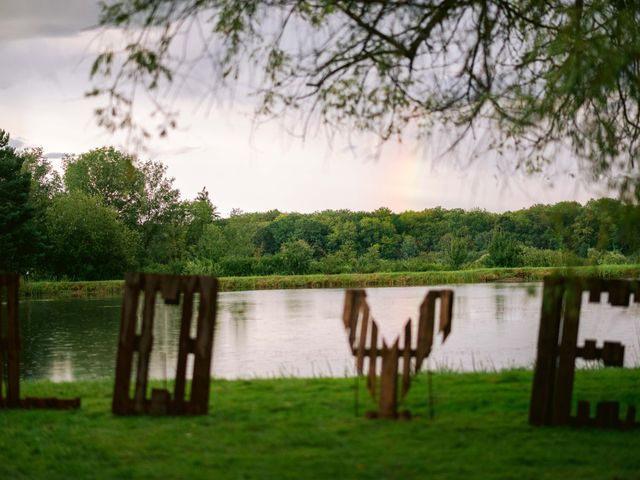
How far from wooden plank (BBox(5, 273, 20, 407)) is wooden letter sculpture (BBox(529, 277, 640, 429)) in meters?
5.28

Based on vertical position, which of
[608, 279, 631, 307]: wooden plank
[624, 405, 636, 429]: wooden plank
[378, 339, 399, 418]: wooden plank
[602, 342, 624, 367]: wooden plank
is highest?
[608, 279, 631, 307]: wooden plank

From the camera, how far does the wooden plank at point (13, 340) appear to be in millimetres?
8359

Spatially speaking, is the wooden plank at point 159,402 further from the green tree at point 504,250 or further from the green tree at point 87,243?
the green tree at point 87,243

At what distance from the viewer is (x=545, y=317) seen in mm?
7055

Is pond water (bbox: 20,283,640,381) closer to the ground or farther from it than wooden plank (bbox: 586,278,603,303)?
closer to the ground

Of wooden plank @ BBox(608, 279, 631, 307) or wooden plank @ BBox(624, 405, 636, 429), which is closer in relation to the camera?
wooden plank @ BBox(608, 279, 631, 307)

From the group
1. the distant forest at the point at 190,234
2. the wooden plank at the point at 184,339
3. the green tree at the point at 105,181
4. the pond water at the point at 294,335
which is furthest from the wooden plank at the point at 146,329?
the green tree at the point at 105,181

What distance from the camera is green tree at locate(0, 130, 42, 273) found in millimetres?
44281

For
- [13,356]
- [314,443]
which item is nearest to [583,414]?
[314,443]

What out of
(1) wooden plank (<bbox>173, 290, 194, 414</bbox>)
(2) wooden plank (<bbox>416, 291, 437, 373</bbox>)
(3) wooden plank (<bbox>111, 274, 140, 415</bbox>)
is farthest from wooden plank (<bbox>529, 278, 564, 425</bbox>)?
(3) wooden plank (<bbox>111, 274, 140, 415</bbox>)

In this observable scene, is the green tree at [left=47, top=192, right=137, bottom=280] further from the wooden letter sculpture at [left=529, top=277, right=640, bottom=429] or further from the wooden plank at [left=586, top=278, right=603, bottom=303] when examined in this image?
the wooden plank at [left=586, top=278, right=603, bottom=303]

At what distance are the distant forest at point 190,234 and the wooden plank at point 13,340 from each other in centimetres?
2357

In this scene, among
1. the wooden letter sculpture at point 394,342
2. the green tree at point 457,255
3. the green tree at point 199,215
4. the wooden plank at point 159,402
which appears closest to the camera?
the wooden letter sculpture at point 394,342

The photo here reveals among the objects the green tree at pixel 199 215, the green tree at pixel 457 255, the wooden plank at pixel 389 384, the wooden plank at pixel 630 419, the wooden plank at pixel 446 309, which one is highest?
the green tree at pixel 199 215
